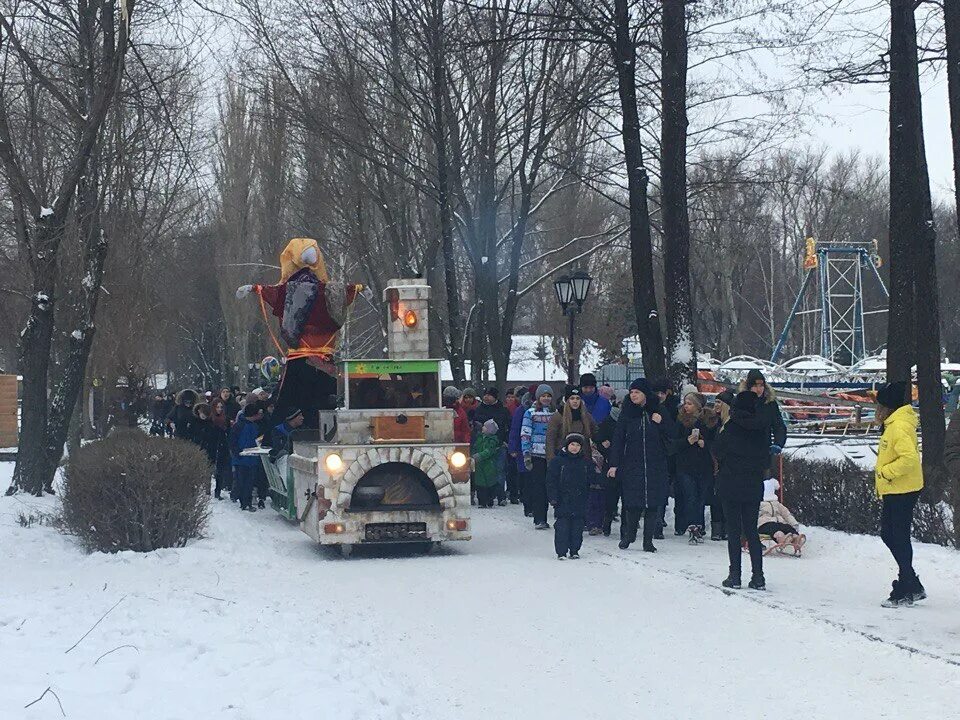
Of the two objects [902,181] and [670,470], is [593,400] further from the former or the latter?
[902,181]

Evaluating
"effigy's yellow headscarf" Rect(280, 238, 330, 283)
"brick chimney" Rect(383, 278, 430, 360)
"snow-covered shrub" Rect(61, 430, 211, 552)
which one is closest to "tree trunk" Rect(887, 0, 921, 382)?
"brick chimney" Rect(383, 278, 430, 360)

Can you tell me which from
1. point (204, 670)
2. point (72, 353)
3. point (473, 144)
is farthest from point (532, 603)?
point (473, 144)

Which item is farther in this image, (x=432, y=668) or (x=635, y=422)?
(x=635, y=422)

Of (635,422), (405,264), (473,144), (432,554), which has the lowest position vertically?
(432,554)

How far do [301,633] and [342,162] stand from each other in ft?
72.4

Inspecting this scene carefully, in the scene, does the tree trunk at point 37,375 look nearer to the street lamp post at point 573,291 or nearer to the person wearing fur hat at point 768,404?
the street lamp post at point 573,291

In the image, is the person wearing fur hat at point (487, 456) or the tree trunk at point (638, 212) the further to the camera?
the person wearing fur hat at point (487, 456)

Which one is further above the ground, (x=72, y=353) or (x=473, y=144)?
Answer: (x=473, y=144)

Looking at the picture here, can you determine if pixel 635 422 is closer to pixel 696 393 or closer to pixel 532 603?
pixel 696 393

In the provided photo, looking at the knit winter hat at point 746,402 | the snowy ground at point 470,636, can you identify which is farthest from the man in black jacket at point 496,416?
the knit winter hat at point 746,402

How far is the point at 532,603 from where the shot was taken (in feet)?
37.8

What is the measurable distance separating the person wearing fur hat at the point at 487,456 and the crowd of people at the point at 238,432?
3284 millimetres

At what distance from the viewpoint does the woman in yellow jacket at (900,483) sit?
424 inches

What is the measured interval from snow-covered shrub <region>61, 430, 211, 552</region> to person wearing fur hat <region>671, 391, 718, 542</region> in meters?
5.93
